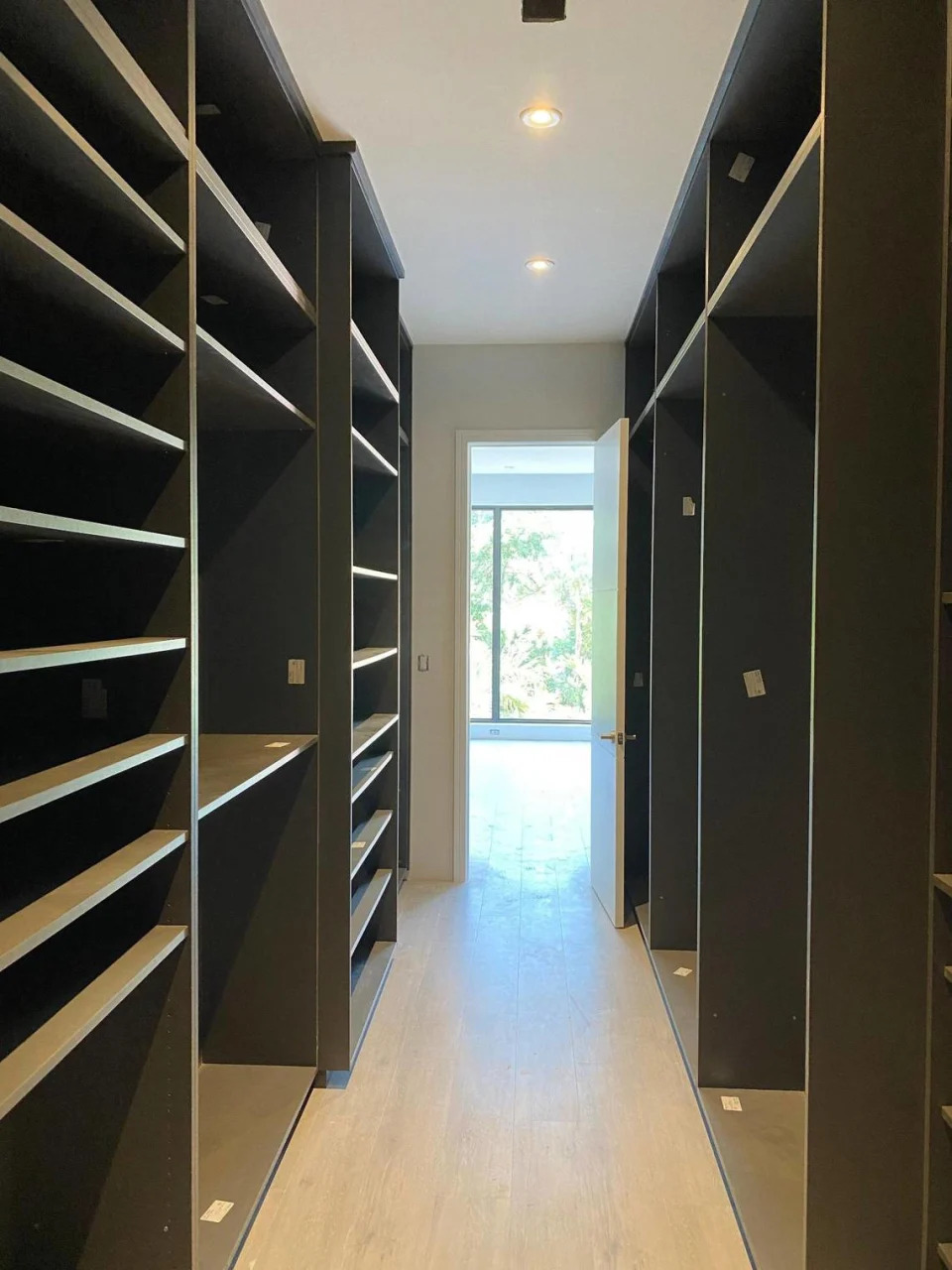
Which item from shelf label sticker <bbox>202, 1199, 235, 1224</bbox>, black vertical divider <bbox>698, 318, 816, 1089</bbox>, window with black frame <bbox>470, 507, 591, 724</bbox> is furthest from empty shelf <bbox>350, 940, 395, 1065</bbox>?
window with black frame <bbox>470, 507, 591, 724</bbox>

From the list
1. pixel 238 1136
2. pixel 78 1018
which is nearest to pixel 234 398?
pixel 78 1018

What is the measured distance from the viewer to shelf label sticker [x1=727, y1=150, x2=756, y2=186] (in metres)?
2.37

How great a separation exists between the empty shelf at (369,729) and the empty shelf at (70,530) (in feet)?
4.14

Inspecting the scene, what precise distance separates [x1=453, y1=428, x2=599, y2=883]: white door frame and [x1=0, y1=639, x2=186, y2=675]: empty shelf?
3.06 metres

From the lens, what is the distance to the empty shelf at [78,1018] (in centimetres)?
108

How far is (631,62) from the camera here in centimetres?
210

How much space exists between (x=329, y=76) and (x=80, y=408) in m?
1.47

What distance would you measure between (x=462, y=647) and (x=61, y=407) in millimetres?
3417

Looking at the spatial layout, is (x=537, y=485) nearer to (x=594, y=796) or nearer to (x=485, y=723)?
(x=485, y=723)

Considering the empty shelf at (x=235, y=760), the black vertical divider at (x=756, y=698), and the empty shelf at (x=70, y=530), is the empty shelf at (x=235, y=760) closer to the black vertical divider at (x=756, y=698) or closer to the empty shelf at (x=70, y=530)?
the empty shelf at (x=70, y=530)

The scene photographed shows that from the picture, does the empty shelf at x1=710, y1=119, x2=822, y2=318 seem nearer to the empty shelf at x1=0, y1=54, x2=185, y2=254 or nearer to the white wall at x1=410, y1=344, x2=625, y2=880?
the empty shelf at x1=0, y1=54, x2=185, y2=254

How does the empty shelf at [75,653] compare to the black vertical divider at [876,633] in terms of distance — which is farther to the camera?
the black vertical divider at [876,633]

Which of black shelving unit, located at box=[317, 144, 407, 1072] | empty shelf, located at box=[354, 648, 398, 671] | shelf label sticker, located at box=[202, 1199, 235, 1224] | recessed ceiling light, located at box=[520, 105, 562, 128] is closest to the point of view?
shelf label sticker, located at box=[202, 1199, 235, 1224]

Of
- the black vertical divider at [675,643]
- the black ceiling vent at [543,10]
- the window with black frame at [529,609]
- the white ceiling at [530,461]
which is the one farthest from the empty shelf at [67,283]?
the window with black frame at [529,609]
